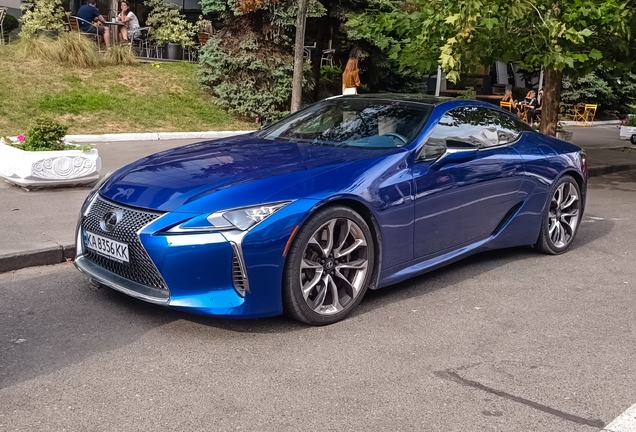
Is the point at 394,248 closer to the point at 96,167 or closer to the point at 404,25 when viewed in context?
the point at 96,167

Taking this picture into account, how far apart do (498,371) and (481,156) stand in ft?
7.02

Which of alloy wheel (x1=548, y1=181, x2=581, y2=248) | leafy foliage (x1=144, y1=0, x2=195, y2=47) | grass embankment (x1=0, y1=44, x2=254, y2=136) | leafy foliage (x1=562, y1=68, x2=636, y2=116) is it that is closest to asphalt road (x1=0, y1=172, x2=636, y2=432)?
alloy wheel (x1=548, y1=181, x2=581, y2=248)

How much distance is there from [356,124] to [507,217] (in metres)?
1.54

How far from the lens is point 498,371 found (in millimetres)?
4020

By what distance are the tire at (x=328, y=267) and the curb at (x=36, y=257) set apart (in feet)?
7.99

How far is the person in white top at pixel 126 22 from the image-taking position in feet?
64.1

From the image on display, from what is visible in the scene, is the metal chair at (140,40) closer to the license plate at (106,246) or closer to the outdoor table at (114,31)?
the outdoor table at (114,31)

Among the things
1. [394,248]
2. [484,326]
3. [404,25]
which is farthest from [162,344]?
[404,25]

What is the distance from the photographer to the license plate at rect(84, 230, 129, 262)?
172 inches

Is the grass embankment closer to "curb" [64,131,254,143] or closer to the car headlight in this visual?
"curb" [64,131,254,143]

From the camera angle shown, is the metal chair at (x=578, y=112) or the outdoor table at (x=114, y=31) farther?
the metal chair at (x=578, y=112)

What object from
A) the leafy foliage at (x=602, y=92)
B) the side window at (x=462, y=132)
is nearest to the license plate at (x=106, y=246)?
the side window at (x=462, y=132)

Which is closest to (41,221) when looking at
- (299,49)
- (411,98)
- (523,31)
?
(411,98)

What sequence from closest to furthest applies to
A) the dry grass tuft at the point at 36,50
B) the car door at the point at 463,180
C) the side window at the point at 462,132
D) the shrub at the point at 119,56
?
the car door at the point at 463,180 < the side window at the point at 462,132 < the dry grass tuft at the point at 36,50 < the shrub at the point at 119,56
